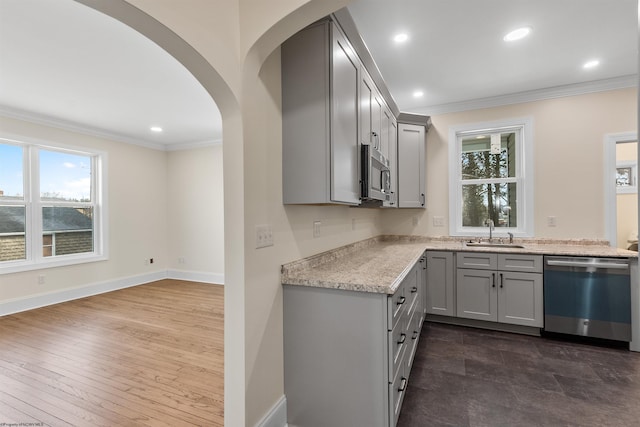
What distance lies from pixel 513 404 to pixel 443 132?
310cm

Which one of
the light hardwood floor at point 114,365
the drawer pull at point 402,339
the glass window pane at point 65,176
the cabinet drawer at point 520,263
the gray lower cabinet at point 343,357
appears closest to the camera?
the gray lower cabinet at point 343,357

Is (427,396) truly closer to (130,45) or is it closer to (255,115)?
(255,115)

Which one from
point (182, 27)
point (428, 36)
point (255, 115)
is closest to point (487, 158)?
point (428, 36)

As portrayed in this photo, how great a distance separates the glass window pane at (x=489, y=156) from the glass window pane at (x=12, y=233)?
19.8 feet

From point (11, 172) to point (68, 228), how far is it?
3.37ft

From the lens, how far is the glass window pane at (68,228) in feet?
14.3

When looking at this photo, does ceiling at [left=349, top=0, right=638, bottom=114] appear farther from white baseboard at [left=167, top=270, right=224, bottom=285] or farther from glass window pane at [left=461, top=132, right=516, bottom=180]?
white baseboard at [left=167, top=270, right=224, bottom=285]

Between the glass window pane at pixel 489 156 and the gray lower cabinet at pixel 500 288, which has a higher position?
the glass window pane at pixel 489 156

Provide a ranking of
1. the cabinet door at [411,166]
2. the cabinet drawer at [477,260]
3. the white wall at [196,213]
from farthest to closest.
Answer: the white wall at [196,213] < the cabinet door at [411,166] < the cabinet drawer at [477,260]

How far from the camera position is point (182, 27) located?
3.91 feet

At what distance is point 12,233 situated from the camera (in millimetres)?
3941

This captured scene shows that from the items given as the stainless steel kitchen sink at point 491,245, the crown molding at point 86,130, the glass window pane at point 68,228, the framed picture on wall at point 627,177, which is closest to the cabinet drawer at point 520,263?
the stainless steel kitchen sink at point 491,245

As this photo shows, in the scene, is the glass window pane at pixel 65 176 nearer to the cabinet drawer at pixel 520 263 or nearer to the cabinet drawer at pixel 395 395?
the cabinet drawer at pixel 395 395

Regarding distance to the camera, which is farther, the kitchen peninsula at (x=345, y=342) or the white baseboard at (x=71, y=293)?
the white baseboard at (x=71, y=293)
